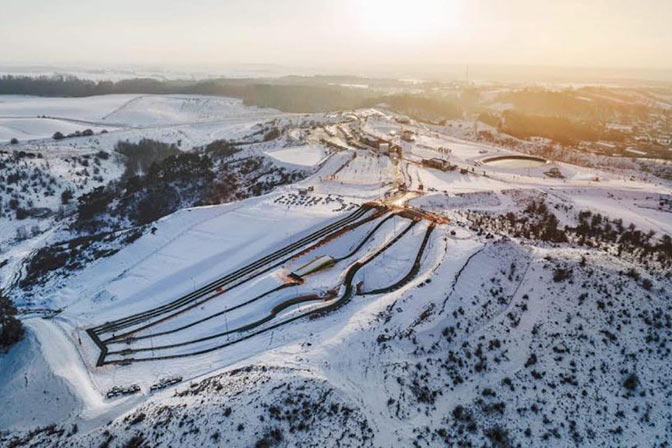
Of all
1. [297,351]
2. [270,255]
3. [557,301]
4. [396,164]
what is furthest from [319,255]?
[396,164]

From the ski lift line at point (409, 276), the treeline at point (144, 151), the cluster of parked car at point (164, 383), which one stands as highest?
the treeline at point (144, 151)

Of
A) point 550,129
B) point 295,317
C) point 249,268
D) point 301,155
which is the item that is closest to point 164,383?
point 295,317

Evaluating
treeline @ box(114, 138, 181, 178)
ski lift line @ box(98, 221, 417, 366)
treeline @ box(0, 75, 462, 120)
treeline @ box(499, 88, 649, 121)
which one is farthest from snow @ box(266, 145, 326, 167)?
treeline @ box(499, 88, 649, 121)

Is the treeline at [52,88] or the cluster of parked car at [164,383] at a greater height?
the treeline at [52,88]

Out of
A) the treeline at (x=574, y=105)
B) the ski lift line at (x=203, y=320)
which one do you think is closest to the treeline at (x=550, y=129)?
the treeline at (x=574, y=105)

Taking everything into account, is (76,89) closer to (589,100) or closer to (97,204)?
(97,204)

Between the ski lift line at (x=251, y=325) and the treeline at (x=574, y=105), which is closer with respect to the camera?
the ski lift line at (x=251, y=325)

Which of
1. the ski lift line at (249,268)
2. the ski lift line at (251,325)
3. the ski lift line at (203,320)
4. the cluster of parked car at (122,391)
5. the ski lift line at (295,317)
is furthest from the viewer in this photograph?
the ski lift line at (249,268)

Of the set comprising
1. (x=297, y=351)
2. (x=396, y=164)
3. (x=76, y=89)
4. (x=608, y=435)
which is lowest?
(x=608, y=435)

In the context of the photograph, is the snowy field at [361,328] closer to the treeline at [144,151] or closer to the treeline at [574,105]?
the treeline at [144,151]
